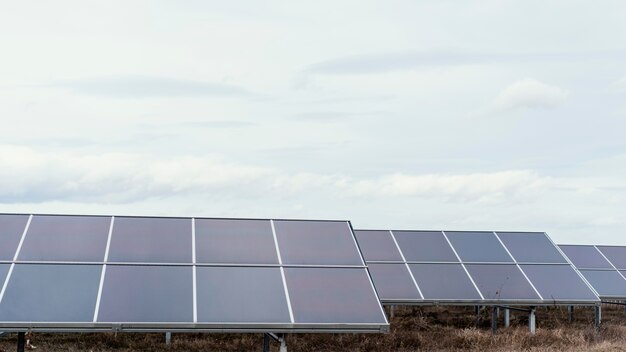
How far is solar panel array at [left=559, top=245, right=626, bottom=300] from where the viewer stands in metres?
26.4

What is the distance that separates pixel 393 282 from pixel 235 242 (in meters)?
6.05

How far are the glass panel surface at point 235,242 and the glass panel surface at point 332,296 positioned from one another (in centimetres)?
85

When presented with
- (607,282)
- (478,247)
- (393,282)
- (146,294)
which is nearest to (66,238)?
(146,294)

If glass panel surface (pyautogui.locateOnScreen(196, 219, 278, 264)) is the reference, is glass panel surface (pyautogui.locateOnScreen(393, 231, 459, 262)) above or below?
above

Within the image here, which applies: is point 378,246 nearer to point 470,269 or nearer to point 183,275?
point 470,269

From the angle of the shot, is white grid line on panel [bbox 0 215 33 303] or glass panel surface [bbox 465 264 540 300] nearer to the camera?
white grid line on panel [bbox 0 215 33 303]

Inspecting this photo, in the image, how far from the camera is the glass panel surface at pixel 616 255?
29694 millimetres

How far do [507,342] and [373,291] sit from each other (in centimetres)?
463

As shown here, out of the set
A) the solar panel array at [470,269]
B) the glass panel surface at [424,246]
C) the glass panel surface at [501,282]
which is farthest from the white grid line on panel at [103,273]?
the glass panel surface at [501,282]

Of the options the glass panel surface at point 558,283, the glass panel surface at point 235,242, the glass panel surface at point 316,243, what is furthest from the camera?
the glass panel surface at point 558,283

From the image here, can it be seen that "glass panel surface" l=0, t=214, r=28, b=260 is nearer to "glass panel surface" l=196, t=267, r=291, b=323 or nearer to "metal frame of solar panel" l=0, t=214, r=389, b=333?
"metal frame of solar panel" l=0, t=214, r=389, b=333

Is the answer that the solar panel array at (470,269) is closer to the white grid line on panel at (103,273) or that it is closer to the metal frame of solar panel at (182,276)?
the metal frame of solar panel at (182,276)

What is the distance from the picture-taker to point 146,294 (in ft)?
46.5

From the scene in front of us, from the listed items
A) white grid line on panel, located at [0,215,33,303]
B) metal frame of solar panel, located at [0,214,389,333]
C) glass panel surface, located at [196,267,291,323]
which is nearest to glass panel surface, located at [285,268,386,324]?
metal frame of solar panel, located at [0,214,389,333]
